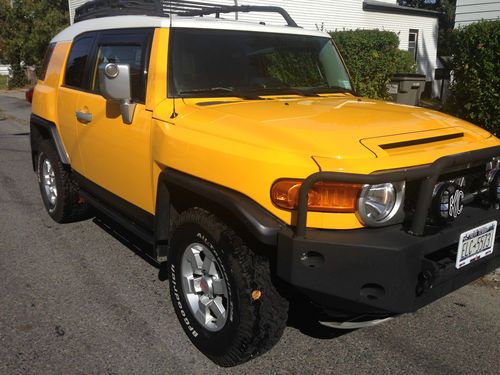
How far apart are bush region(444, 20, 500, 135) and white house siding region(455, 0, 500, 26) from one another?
197 inches

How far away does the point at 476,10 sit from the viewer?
1112cm

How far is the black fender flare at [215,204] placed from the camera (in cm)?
235

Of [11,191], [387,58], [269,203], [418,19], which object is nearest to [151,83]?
[269,203]

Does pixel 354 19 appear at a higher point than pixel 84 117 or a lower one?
higher

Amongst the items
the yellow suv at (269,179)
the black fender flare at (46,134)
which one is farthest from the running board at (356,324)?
the black fender flare at (46,134)

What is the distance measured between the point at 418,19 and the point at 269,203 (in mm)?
24712

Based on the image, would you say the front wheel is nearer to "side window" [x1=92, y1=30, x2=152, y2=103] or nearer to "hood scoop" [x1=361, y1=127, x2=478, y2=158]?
"hood scoop" [x1=361, y1=127, x2=478, y2=158]

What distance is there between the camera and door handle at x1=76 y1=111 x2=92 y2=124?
404 cm

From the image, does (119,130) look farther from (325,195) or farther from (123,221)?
(325,195)

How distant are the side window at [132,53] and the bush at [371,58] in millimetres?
6390

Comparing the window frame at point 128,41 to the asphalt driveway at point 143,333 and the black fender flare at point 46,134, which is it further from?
the asphalt driveway at point 143,333

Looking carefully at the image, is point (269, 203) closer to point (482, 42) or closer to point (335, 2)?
point (482, 42)

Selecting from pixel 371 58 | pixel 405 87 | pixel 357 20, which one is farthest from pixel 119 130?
pixel 357 20

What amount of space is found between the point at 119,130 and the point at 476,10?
10255 mm
